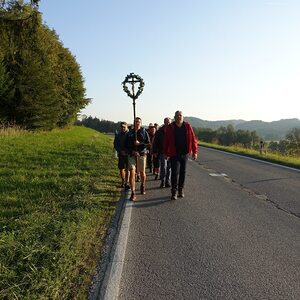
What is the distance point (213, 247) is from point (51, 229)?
8.25 ft

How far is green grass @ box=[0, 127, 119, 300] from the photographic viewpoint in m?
4.40

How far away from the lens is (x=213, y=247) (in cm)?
596

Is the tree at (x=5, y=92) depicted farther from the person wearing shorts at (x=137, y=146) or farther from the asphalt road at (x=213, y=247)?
the asphalt road at (x=213, y=247)

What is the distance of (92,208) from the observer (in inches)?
320

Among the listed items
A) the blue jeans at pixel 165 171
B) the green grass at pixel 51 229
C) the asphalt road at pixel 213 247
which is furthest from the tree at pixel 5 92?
the asphalt road at pixel 213 247

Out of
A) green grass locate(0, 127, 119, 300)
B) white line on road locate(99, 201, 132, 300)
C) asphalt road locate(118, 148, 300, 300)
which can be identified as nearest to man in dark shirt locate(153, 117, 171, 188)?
asphalt road locate(118, 148, 300, 300)

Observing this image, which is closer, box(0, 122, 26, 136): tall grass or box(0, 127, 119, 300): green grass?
box(0, 127, 119, 300): green grass

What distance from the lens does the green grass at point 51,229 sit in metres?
4.40

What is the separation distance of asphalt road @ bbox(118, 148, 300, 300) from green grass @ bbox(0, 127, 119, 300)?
22.9 inches

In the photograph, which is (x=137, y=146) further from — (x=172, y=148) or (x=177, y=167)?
(x=177, y=167)

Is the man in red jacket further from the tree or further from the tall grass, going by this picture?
the tree

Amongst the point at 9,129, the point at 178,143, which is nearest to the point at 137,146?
the point at 178,143

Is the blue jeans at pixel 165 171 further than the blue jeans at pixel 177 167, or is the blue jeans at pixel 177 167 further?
the blue jeans at pixel 165 171

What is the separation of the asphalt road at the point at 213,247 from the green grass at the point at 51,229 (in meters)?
0.58
